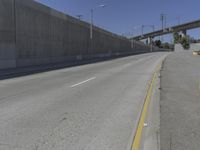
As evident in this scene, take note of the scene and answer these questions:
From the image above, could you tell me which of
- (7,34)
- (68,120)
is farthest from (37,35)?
(68,120)

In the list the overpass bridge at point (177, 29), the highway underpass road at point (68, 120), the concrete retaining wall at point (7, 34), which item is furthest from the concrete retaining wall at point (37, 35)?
the overpass bridge at point (177, 29)

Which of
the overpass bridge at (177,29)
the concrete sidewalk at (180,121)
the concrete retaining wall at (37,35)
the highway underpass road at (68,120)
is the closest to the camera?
the concrete sidewalk at (180,121)

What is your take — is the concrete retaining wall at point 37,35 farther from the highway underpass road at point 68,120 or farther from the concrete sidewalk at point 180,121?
the concrete sidewalk at point 180,121

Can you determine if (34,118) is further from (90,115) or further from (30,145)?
(30,145)

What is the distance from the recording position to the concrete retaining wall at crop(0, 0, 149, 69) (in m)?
27.3

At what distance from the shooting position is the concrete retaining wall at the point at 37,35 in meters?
27.3

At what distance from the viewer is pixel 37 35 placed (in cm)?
3309

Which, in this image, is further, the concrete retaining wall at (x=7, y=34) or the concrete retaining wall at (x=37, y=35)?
the concrete retaining wall at (x=37, y=35)

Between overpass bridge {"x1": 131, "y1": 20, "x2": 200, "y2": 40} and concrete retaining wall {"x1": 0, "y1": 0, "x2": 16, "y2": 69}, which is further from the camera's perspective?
overpass bridge {"x1": 131, "y1": 20, "x2": 200, "y2": 40}

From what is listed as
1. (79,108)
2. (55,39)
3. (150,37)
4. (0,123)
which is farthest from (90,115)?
(150,37)

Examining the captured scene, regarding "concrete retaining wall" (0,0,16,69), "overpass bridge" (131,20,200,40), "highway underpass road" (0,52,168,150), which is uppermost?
"overpass bridge" (131,20,200,40)

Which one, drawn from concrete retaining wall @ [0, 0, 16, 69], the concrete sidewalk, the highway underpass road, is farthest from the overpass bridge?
the highway underpass road

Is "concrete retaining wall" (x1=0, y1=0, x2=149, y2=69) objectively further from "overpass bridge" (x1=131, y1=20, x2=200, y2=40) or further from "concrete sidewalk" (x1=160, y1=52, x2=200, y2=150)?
"overpass bridge" (x1=131, y1=20, x2=200, y2=40)

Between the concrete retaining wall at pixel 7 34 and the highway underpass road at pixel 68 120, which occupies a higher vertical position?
the concrete retaining wall at pixel 7 34
